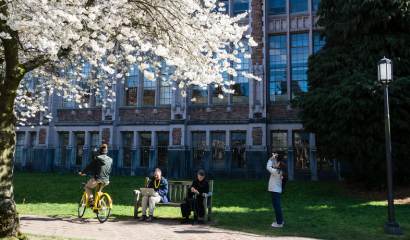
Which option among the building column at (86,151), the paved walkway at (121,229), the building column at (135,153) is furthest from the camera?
the building column at (86,151)

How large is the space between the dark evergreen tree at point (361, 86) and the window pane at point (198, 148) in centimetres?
813

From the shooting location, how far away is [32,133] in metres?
23.9

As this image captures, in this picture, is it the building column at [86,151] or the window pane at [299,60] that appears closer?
the window pane at [299,60]

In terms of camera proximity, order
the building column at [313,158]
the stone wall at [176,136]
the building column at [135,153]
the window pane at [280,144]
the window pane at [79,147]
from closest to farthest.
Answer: the building column at [313,158], the window pane at [280,144], the stone wall at [176,136], the building column at [135,153], the window pane at [79,147]

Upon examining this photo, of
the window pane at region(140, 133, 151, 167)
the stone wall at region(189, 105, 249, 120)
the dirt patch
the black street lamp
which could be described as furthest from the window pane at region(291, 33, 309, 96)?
the black street lamp

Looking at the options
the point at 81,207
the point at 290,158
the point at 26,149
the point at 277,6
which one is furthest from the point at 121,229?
the point at 26,149

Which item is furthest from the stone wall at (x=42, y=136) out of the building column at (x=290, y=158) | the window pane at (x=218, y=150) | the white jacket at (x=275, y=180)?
the white jacket at (x=275, y=180)

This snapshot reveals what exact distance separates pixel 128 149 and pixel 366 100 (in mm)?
15445

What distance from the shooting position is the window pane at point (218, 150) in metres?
19.6

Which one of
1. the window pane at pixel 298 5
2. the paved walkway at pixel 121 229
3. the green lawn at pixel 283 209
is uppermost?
the window pane at pixel 298 5

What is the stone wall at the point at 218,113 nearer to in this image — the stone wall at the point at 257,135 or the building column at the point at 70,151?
the stone wall at the point at 257,135

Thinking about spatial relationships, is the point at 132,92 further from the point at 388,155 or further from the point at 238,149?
the point at 388,155

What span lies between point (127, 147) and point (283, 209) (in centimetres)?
1435

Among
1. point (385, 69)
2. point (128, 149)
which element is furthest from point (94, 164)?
point (128, 149)
